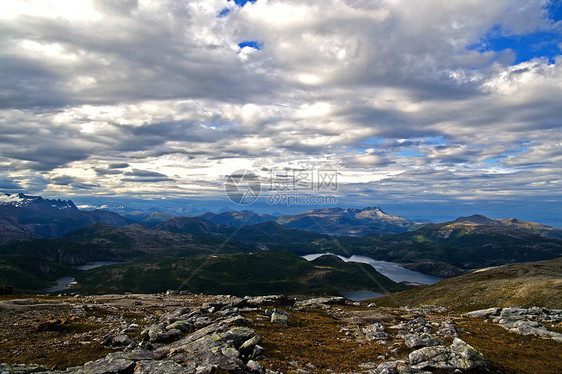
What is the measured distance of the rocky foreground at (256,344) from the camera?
25.6m

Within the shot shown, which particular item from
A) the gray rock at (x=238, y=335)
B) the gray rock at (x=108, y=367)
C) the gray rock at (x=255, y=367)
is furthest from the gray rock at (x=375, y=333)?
the gray rock at (x=108, y=367)

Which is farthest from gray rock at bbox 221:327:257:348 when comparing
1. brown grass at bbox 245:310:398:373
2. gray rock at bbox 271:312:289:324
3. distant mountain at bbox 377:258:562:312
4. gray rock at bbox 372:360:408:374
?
distant mountain at bbox 377:258:562:312

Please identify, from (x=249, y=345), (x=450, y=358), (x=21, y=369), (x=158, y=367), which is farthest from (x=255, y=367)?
(x=21, y=369)

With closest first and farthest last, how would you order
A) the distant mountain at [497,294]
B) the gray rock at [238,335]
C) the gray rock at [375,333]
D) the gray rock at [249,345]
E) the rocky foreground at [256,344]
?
the rocky foreground at [256,344]
the gray rock at [249,345]
the gray rock at [238,335]
the gray rock at [375,333]
the distant mountain at [497,294]

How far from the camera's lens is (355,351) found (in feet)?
105

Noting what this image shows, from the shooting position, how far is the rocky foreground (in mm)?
25562

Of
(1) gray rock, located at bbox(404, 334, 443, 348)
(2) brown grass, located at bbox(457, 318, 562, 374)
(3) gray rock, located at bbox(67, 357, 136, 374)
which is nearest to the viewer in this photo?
(3) gray rock, located at bbox(67, 357, 136, 374)

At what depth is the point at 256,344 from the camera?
29812 millimetres

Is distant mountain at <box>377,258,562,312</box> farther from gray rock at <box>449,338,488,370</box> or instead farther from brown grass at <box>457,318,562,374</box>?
gray rock at <box>449,338,488,370</box>

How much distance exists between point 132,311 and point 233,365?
138 ft

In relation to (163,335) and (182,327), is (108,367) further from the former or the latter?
(182,327)

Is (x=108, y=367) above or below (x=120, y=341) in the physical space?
above

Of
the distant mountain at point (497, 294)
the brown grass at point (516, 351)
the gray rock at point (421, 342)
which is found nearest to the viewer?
the brown grass at point (516, 351)

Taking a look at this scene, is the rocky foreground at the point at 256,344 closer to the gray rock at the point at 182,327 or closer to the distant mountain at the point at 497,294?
the gray rock at the point at 182,327
